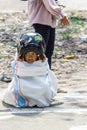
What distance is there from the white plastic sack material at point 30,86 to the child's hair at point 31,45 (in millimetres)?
105

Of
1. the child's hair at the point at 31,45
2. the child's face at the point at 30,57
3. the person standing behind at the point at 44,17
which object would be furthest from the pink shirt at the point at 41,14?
the child's face at the point at 30,57

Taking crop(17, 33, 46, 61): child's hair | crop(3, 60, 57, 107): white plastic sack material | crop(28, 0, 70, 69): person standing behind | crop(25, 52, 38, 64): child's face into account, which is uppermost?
crop(28, 0, 70, 69): person standing behind

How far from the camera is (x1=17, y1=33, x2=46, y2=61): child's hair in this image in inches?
240

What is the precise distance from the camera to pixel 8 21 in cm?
1169

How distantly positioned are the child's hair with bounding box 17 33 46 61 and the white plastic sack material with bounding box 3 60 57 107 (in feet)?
0.35

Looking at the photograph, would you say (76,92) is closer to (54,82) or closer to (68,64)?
(54,82)

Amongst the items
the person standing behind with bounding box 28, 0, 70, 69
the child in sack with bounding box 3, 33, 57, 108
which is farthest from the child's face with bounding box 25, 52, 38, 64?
the person standing behind with bounding box 28, 0, 70, 69

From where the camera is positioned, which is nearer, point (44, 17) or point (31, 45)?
point (31, 45)

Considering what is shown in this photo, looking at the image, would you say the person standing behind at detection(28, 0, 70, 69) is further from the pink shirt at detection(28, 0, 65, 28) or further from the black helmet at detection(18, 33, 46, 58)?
the black helmet at detection(18, 33, 46, 58)

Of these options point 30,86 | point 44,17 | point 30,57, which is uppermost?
point 44,17

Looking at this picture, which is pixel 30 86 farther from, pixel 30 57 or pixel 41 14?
pixel 41 14

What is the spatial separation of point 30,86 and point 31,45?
0.46 m

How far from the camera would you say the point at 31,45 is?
6.09 metres

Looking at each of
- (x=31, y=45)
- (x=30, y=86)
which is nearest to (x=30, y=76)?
(x=30, y=86)
